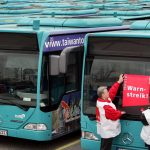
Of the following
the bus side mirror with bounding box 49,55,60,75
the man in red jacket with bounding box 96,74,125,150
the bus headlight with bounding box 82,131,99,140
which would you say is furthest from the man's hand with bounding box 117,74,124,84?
the bus side mirror with bounding box 49,55,60,75

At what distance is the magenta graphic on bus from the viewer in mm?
8781

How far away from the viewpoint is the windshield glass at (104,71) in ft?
24.0

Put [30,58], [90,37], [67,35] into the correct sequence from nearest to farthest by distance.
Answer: [90,37] → [30,58] → [67,35]

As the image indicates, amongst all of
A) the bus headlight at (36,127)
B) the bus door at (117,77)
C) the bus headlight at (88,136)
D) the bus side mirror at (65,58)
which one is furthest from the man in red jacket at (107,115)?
the bus headlight at (36,127)

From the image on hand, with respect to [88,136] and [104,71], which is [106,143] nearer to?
[88,136]

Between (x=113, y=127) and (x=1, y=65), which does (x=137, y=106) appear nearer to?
(x=113, y=127)

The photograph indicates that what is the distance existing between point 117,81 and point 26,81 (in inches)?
85.7

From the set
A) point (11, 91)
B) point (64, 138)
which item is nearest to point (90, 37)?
point (11, 91)

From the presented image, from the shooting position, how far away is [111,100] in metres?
7.34

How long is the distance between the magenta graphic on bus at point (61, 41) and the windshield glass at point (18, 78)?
12.7 inches

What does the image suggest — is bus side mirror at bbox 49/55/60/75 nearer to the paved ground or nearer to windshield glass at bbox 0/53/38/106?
windshield glass at bbox 0/53/38/106

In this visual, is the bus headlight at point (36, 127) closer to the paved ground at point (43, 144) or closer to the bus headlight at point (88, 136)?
the paved ground at point (43, 144)

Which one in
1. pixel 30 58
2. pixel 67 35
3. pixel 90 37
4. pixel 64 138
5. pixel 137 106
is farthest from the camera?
pixel 64 138

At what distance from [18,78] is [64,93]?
3.36 feet
